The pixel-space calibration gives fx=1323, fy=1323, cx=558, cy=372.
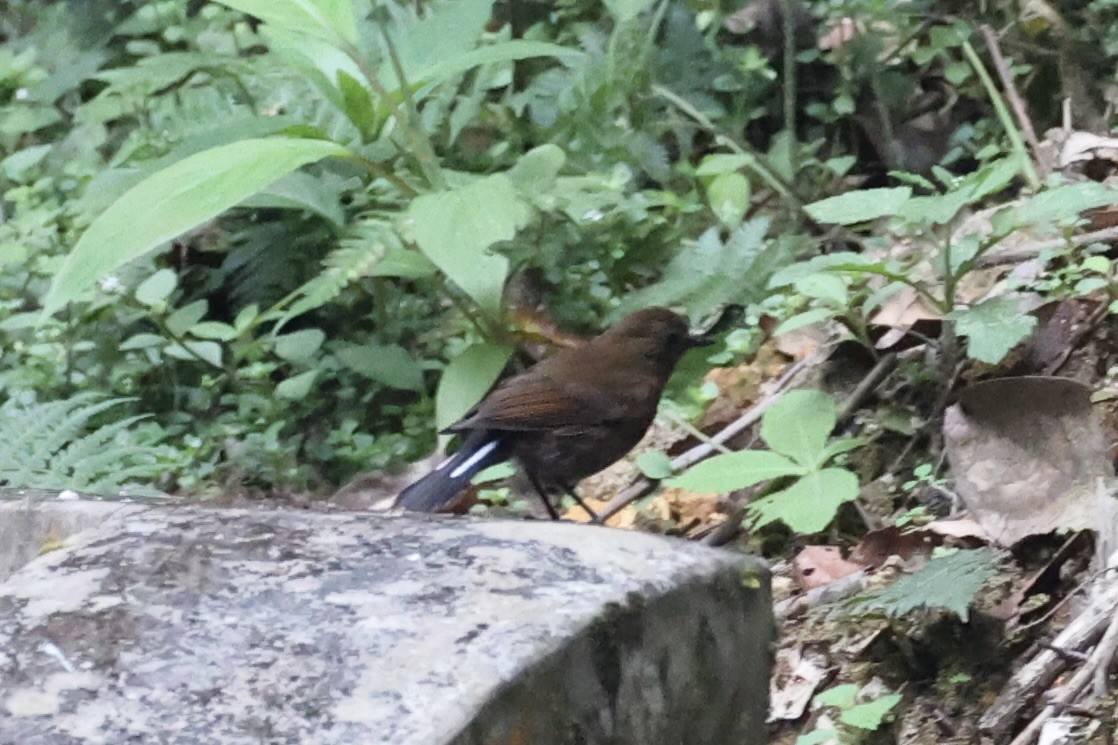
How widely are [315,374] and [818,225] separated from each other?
192 centimetres

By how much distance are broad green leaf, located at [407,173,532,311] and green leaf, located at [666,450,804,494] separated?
94cm

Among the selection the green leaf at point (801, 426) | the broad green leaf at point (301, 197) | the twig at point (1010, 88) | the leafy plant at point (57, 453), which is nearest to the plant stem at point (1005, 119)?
the twig at point (1010, 88)

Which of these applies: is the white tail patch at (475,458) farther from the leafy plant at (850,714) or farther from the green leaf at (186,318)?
the green leaf at (186,318)

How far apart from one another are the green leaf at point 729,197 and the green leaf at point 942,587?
231cm

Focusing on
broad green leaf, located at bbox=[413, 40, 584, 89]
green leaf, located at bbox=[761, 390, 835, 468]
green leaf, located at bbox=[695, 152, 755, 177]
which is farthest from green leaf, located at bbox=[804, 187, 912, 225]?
green leaf, located at bbox=[695, 152, 755, 177]

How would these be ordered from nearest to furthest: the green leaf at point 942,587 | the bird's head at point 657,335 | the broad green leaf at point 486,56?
the green leaf at point 942,587 → the bird's head at point 657,335 → the broad green leaf at point 486,56

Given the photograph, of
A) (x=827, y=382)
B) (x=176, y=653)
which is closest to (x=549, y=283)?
(x=827, y=382)

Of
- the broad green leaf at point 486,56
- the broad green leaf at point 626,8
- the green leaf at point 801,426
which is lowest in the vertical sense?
the green leaf at point 801,426

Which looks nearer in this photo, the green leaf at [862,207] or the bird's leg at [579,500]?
the green leaf at [862,207]

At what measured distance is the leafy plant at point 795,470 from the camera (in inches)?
106

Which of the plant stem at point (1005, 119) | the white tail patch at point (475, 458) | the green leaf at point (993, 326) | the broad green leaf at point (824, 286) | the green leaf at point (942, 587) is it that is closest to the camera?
the green leaf at point (942, 587)

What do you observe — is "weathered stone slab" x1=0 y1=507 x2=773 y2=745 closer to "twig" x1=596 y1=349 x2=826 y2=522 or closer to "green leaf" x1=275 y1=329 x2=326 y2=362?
"twig" x1=596 y1=349 x2=826 y2=522

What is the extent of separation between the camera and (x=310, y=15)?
11.8 ft

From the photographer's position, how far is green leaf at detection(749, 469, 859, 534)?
105 inches
